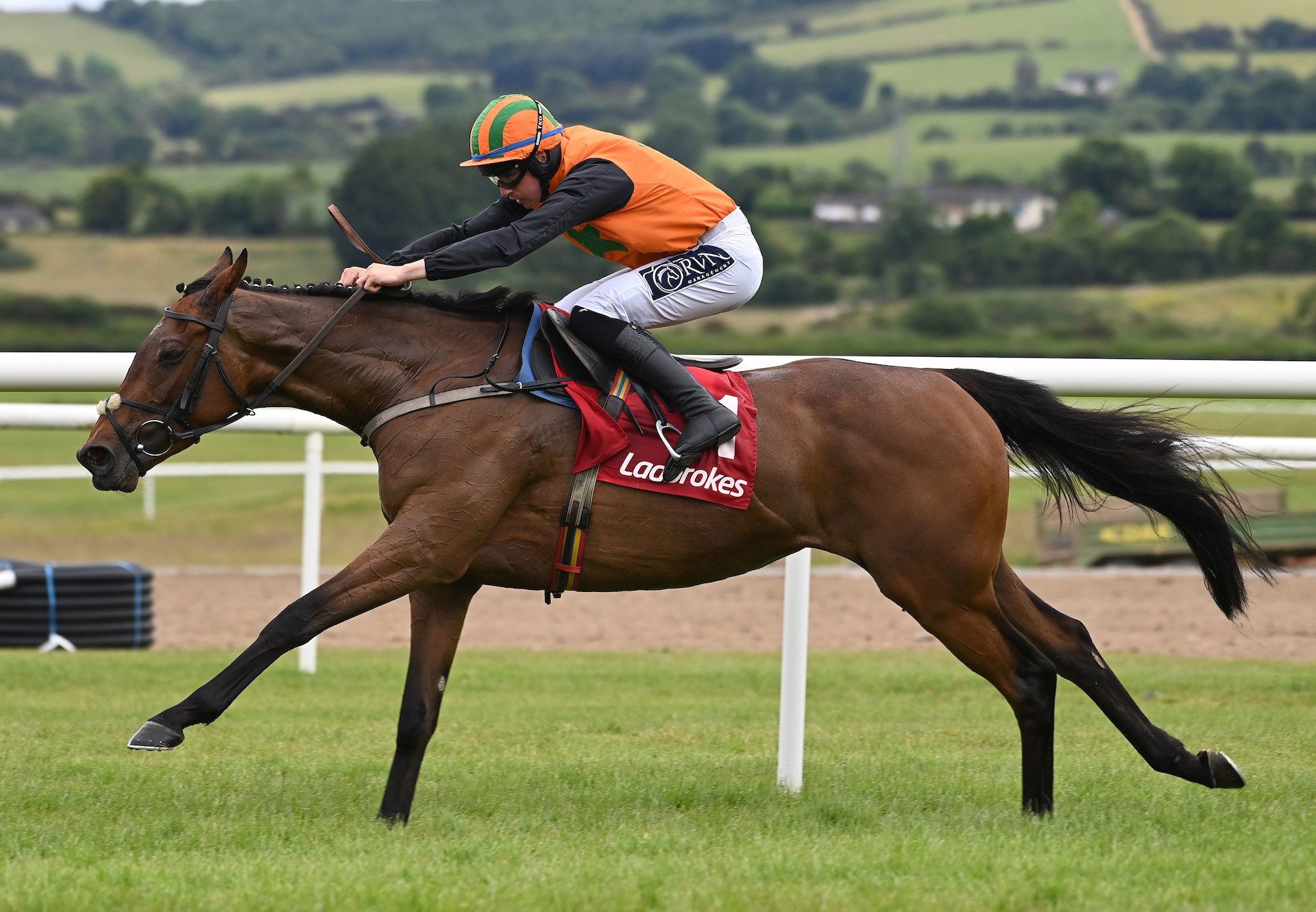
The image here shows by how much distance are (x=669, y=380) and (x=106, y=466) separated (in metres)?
1.76

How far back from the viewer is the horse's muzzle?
481cm

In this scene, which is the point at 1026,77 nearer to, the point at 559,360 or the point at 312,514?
the point at 312,514

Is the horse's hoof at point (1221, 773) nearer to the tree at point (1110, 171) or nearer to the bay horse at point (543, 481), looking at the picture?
the bay horse at point (543, 481)

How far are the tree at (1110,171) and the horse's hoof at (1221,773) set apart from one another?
71446 mm

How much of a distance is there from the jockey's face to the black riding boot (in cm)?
51

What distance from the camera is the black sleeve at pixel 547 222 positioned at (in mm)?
4750

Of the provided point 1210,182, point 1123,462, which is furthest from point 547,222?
point 1210,182

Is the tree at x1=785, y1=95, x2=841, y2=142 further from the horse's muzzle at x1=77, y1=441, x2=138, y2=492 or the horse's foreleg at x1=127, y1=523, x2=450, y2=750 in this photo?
the horse's foreleg at x1=127, y1=523, x2=450, y2=750

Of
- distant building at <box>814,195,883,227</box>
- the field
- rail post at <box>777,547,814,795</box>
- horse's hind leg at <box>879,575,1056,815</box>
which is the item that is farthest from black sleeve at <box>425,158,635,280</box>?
the field

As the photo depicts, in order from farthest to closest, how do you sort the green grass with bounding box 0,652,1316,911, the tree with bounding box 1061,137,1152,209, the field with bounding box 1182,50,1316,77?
1. the field with bounding box 1182,50,1316,77
2. the tree with bounding box 1061,137,1152,209
3. the green grass with bounding box 0,652,1316,911

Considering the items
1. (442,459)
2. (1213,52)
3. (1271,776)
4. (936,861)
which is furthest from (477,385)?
(1213,52)

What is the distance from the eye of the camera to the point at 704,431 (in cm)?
477

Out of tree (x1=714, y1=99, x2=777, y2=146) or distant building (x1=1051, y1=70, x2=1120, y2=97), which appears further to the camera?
tree (x1=714, y1=99, x2=777, y2=146)

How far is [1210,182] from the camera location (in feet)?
229
